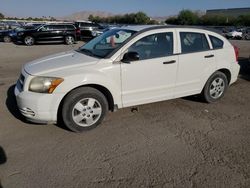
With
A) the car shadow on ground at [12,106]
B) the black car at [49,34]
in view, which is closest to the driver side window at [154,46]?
the car shadow on ground at [12,106]

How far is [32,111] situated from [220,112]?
3.51 meters

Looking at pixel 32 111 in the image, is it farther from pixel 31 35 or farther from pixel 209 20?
pixel 209 20

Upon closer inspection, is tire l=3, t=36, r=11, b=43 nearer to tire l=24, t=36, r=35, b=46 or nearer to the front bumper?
tire l=24, t=36, r=35, b=46

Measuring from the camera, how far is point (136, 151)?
3611 millimetres

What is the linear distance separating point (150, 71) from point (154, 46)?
489 mm

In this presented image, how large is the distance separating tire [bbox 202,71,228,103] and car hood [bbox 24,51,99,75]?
8.28 ft

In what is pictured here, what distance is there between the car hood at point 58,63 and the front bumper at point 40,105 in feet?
1.26

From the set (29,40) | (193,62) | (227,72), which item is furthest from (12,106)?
(29,40)

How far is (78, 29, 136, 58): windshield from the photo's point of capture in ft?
14.7

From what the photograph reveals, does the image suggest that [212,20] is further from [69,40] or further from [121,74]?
[121,74]

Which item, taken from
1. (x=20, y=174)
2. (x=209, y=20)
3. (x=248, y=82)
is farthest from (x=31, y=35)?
(x=209, y=20)

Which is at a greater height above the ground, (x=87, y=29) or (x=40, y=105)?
(x=87, y=29)

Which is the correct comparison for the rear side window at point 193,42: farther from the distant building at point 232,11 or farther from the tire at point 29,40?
the distant building at point 232,11

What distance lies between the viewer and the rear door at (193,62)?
4.90 metres
